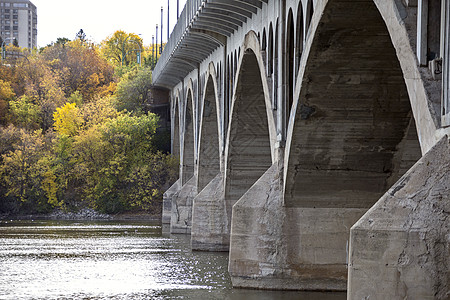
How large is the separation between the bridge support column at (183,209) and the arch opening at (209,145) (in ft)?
15.0

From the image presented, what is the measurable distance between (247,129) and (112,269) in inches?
279

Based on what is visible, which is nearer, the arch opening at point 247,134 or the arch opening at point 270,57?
the arch opening at point 270,57

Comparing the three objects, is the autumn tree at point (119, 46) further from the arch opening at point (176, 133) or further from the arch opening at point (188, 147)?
the arch opening at point (188, 147)

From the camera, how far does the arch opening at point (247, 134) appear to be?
2714 centimetres

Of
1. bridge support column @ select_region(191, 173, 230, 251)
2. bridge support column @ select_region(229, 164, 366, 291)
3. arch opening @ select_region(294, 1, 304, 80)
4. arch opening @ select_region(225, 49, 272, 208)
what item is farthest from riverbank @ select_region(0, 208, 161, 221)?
arch opening @ select_region(294, 1, 304, 80)

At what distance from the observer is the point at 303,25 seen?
18.3 metres

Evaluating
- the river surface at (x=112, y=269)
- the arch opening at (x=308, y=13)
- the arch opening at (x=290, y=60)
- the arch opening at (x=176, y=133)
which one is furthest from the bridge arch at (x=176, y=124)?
the arch opening at (x=308, y=13)

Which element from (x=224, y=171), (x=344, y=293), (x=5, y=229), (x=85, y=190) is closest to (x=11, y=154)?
(x=85, y=190)

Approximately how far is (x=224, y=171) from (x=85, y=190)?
36004 mm

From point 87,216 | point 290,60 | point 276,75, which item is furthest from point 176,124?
point 290,60

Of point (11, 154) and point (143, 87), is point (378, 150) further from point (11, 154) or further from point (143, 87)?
point (143, 87)

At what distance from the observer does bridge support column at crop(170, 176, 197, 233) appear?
4612cm

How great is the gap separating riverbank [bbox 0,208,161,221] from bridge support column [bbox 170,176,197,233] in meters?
16.4

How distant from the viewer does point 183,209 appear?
1828 inches
